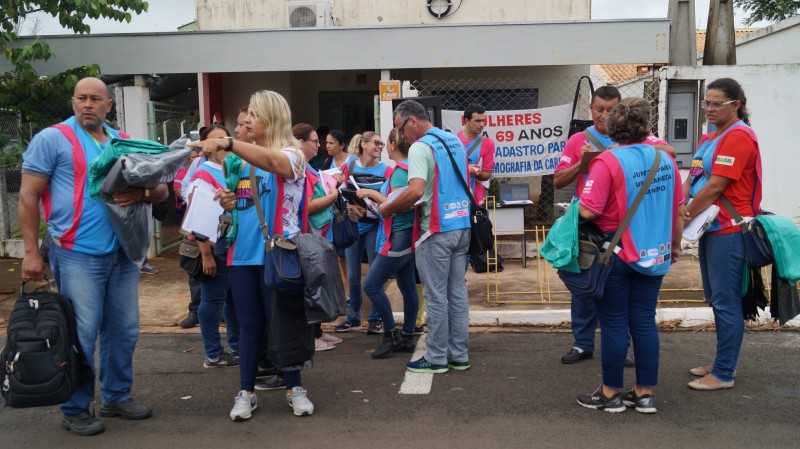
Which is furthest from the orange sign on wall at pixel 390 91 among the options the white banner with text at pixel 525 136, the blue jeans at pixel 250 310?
the blue jeans at pixel 250 310

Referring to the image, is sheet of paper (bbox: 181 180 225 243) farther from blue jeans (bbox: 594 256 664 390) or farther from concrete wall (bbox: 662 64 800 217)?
concrete wall (bbox: 662 64 800 217)

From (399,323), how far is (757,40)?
11.8 metres

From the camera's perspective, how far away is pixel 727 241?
466 centimetres

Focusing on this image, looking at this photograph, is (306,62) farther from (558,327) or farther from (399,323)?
(558,327)

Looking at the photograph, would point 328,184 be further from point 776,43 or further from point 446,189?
point 776,43

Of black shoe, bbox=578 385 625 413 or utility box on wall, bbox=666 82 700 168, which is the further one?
utility box on wall, bbox=666 82 700 168

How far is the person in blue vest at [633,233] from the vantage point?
4.11 meters

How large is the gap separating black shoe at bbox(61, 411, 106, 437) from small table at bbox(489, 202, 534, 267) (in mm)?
5674

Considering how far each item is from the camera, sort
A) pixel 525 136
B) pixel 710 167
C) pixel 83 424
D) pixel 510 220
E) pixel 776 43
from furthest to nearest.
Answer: pixel 776 43 < pixel 525 136 < pixel 510 220 < pixel 710 167 < pixel 83 424

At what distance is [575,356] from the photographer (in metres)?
5.39

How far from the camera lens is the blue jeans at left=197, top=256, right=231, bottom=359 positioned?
523 centimetres

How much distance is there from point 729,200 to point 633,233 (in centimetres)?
97

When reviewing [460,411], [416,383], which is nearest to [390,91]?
[416,383]

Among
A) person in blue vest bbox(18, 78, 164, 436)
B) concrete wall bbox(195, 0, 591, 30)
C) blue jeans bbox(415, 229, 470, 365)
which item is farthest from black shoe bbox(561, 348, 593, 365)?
concrete wall bbox(195, 0, 591, 30)
